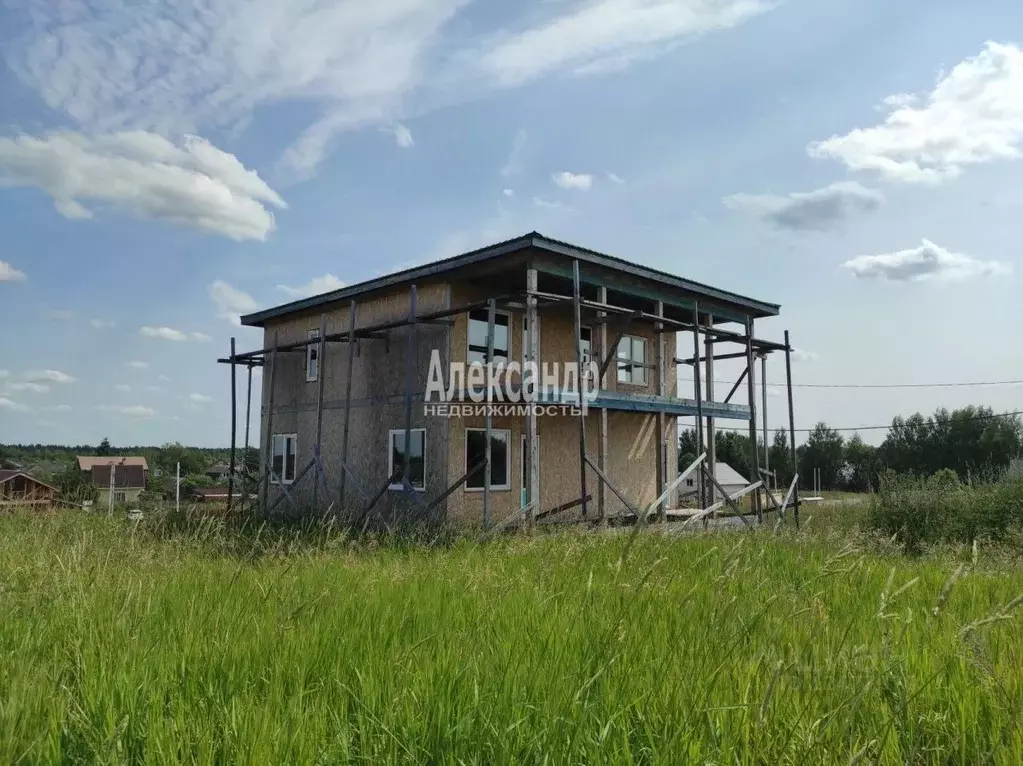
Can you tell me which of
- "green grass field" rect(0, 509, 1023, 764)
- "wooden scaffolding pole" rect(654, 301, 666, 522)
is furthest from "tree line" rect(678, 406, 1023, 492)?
"green grass field" rect(0, 509, 1023, 764)

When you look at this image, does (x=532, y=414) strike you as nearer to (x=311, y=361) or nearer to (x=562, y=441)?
(x=562, y=441)

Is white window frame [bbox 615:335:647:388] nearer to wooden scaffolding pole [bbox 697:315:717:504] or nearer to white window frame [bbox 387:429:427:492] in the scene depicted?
wooden scaffolding pole [bbox 697:315:717:504]

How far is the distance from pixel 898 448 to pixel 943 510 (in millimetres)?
52636

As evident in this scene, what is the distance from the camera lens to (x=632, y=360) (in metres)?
19.3

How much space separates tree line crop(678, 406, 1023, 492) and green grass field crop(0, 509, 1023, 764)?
164 ft

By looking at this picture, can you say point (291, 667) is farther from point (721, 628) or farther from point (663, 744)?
point (721, 628)

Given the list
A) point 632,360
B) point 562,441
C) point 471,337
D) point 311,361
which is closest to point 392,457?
point 471,337

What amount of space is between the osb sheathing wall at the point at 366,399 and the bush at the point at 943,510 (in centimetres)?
943

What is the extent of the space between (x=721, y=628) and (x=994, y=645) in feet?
4.60

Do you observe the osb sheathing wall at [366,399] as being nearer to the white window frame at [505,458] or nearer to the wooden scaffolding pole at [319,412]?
the wooden scaffolding pole at [319,412]

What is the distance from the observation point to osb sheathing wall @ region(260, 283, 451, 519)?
52.5ft

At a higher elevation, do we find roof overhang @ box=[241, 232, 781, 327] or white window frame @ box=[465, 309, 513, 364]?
roof overhang @ box=[241, 232, 781, 327]

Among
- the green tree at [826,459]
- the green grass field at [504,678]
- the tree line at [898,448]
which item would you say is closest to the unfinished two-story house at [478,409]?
the green grass field at [504,678]

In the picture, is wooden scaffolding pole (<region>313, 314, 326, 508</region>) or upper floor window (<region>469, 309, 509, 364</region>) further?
wooden scaffolding pole (<region>313, 314, 326, 508</region>)
